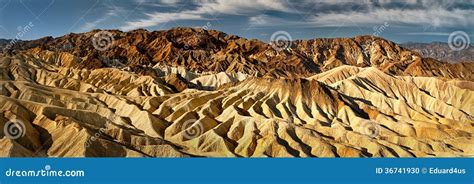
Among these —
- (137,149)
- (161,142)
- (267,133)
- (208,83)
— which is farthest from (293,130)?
(208,83)

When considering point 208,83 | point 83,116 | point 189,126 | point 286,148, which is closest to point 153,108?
point 189,126

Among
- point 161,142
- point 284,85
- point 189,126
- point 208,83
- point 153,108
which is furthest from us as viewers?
point 208,83

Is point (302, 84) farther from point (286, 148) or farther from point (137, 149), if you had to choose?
point (137, 149)

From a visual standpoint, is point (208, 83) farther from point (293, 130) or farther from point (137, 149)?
point (137, 149)

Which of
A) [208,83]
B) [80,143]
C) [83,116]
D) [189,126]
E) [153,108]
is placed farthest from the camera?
[208,83]

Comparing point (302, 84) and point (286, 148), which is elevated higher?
point (302, 84)

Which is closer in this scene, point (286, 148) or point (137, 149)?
point (137, 149)

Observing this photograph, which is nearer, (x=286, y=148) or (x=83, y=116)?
(x=286, y=148)

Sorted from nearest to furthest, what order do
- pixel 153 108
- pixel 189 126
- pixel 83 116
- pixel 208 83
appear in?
pixel 83 116 → pixel 189 126 → pixel 153 108 → pixel 208 83

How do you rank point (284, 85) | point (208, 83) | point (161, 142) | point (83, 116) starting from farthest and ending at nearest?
1. point (208, 83)
2. point (284, 85)
3. point (83, 116)
4. point (161, 142)
